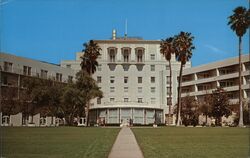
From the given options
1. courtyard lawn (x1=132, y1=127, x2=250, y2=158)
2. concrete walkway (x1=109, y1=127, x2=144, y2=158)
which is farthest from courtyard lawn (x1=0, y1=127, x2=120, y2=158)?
courtyard lawn (x1=132, y1=127, x2=250, y2=158)

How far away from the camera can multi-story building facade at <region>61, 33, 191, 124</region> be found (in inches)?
3137

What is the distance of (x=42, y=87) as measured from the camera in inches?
2357

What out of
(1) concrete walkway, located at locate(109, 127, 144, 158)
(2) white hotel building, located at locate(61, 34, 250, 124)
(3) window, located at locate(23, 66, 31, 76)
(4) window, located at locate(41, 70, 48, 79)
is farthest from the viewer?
(2) white hotel building, located at locate(61, 34, 250, 124)

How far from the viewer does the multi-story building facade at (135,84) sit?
3137 inches

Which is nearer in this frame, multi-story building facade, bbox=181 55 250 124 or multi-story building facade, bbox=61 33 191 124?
multi-story building facade, bbox=181 55 250 124

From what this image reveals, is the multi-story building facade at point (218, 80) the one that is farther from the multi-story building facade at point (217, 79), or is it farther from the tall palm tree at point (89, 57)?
the tall palm tree at point (89, 57)

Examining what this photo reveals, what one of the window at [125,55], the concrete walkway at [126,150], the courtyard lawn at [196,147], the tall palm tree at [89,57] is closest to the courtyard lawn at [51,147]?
the concrete walkway at [126,150]

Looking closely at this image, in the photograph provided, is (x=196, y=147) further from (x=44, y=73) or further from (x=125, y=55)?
(x=125, y=55)

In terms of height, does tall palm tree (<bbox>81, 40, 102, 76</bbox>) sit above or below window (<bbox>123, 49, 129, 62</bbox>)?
below

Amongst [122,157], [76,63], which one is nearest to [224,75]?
[76,63]

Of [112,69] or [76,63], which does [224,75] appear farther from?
[76,63]

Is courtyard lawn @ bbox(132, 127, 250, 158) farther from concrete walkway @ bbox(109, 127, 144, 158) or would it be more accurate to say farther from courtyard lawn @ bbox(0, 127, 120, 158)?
courtyard lawn @ bbox(0, 127, 120, 158)

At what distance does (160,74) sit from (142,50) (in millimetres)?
9235

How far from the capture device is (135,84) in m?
87.8
